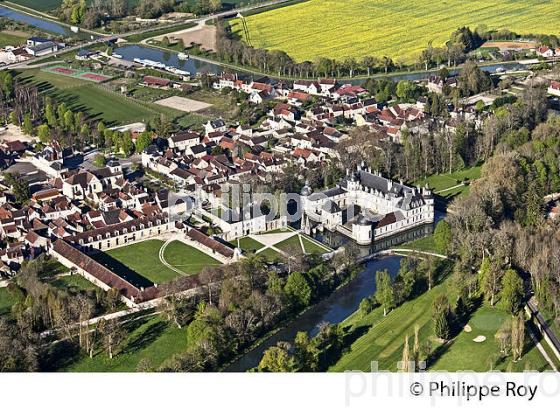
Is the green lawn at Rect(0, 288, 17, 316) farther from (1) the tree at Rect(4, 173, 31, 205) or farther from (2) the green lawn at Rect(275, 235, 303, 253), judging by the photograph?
(2) the green lawn at Rect(275, 235, 303, 253)

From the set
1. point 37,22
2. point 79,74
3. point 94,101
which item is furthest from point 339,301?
point 37,22

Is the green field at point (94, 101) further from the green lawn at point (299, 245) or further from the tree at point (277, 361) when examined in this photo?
the tree at point (277, 361)

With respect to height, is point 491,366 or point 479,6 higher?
point 479,6

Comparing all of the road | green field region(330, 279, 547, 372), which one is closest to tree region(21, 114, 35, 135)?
the road

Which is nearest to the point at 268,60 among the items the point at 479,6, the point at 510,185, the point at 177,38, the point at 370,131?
the point at 177,38

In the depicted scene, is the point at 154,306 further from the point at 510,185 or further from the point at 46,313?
the point at 510,185

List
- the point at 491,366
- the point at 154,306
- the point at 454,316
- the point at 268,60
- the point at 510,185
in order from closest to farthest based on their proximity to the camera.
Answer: the point at 491,366 → the point at 454,316 → the point at 154,306 → the point at 510,185 → the point at 268,60
